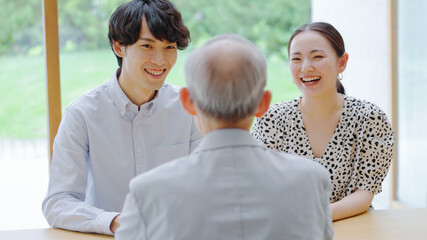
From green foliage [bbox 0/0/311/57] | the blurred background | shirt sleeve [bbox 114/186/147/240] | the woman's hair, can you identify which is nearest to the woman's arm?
the woman's hair

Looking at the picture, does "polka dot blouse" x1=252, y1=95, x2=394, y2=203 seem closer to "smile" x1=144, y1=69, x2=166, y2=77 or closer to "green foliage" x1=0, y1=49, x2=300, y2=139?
"smile" x1=144, y1=69, x2=166, y2=77

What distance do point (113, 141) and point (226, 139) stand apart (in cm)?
105

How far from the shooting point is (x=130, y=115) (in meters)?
2.14

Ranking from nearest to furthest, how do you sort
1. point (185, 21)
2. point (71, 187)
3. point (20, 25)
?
1. point (71, 187)
2. point (20, 25)
3. point (185, 21)

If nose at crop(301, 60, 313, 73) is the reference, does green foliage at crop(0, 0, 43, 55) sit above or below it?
above

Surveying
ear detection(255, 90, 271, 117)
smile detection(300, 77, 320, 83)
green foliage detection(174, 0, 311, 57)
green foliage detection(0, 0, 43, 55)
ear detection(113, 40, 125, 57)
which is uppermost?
green foliage detection(174, 0, 311, 57)

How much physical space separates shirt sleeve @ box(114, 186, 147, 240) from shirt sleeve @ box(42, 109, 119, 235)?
23.2 inches

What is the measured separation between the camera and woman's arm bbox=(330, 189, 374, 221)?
6.12 feet

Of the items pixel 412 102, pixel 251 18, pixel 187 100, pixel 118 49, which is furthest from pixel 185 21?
pixel 187 100

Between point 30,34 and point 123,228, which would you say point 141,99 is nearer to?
point 123,228

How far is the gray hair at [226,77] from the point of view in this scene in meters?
1.09

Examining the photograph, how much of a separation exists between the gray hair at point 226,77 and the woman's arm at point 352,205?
2.79 ft

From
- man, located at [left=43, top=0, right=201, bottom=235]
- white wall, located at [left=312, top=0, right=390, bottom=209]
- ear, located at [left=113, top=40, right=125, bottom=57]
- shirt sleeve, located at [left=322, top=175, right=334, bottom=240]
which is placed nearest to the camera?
shirt sleeve, located at [left=322, top=175, right=334, bottom=240]

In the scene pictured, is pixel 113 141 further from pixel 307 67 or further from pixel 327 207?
pixel 327 207
